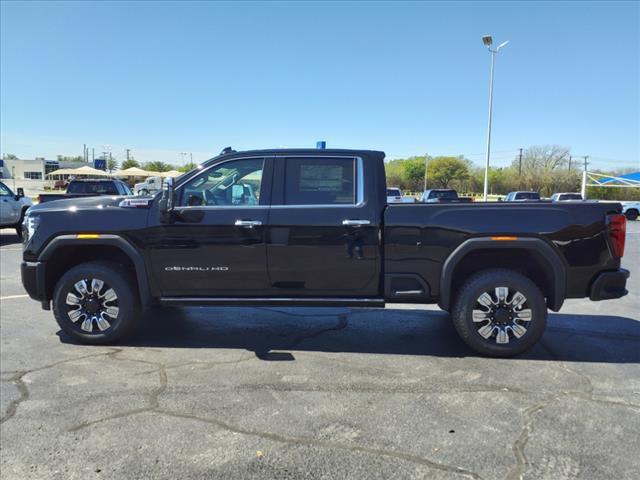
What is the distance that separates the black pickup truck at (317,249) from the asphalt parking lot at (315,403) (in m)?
0.50

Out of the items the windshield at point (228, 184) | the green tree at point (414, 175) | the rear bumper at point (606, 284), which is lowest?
the rear bumper at point (606, 284)

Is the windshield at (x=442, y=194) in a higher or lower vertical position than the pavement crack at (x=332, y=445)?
higher

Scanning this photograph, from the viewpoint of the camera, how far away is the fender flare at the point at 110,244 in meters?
4.88

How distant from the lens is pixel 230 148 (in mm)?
5359

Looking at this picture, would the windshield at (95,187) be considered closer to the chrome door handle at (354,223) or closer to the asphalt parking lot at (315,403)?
the asphalt parking lot at (315,403)

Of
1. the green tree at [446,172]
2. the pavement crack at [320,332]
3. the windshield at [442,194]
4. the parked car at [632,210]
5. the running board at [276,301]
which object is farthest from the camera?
the green tree at [446,172]

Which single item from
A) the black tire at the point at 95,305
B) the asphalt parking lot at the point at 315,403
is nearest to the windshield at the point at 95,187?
the asphalt parking lot at the point at 315,403

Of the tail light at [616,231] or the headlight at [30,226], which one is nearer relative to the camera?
the tail light at [616,231]

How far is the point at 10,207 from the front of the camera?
556 inches

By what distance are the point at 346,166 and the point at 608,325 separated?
3781 mm

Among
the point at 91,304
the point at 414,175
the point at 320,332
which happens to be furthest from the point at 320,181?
the point at 414,175

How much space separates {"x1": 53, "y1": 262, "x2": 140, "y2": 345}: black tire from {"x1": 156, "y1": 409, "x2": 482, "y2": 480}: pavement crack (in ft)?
5.80

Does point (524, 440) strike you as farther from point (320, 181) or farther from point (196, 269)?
point (196, 269)

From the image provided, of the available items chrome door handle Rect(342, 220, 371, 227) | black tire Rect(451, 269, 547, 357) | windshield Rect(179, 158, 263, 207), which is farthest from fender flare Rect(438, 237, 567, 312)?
windshield Rect(179, 158, 263, 207)
